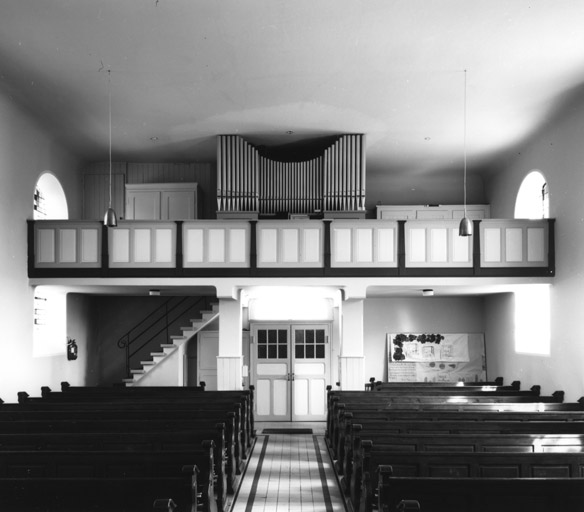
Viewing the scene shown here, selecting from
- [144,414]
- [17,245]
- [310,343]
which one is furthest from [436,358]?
[17,245]

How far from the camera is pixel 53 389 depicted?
48.8ft

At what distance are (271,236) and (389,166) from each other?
17.3ft

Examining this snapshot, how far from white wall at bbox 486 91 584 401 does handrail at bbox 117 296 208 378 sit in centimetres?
868

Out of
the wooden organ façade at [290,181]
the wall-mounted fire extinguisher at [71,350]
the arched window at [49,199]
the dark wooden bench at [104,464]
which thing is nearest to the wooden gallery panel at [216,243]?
the wooden organ façade at [290,181]

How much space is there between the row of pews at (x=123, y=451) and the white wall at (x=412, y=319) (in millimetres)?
6245

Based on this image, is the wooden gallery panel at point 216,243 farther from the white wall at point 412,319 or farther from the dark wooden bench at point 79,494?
the dark wooden bench at point 79,494

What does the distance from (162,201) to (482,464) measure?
1226 cm

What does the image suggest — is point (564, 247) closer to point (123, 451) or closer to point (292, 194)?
point (292, 194)

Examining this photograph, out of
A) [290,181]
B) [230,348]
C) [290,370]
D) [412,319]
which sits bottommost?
[290,370]

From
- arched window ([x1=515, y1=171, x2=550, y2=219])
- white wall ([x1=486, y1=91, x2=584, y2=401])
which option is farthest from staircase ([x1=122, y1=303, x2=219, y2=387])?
arched window ([x1=515, y1=171, x2=550, y2=219])

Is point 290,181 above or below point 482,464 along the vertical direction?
above

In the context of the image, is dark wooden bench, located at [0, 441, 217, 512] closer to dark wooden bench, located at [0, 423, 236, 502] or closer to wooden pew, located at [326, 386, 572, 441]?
dark wooden bench, located at [0, 423, 236, 502]

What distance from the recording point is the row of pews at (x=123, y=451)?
188 inches

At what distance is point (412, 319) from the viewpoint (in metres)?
18.4
